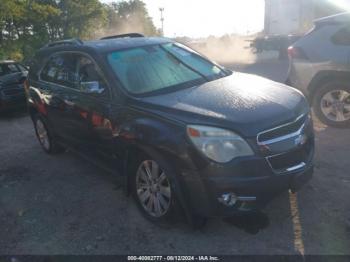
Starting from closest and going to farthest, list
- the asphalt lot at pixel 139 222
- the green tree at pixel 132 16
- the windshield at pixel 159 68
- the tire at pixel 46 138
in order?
the asphalt lot at pixel 139 222, the windshield at pixel 159 68, the tire at pixel 46 138, the green tree at pixel 132 16

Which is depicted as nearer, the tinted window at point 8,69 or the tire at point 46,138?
the tire at point 46,138

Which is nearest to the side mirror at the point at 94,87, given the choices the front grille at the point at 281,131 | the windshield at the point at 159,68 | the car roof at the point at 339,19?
the windshield at the point at 159,68

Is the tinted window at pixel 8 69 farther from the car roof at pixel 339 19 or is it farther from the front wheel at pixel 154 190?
the car roof at pixel 339 19

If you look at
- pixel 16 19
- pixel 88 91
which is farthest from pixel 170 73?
pixel 16 19

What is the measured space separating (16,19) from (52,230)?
57.5ft

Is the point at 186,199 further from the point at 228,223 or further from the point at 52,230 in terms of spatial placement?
the point at 52,230

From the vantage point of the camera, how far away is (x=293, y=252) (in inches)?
132

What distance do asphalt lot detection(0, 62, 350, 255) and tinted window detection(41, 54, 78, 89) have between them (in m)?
1.32

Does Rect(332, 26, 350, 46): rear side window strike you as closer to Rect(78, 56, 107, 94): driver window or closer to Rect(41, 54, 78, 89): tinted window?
Rect(78, 56, 107, 94): driver window

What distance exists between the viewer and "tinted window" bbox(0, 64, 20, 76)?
9992 millimetres

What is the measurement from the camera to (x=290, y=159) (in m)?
3.51

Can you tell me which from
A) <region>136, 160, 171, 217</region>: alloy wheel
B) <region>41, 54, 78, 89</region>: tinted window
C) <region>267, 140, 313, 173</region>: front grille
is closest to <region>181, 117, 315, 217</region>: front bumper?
<region>267, 140, 313, 173</region>: front grille

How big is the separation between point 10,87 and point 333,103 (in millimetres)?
7431

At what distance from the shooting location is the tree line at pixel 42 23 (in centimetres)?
1862
